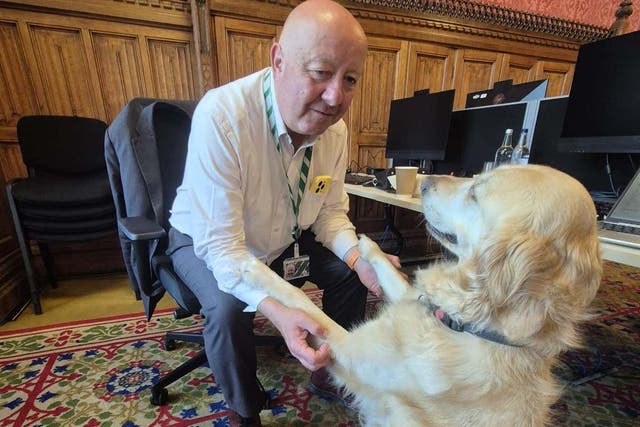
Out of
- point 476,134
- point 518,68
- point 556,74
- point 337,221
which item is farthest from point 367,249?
point 556,74

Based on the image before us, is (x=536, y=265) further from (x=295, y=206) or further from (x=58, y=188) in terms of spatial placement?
(x=58, y=188)

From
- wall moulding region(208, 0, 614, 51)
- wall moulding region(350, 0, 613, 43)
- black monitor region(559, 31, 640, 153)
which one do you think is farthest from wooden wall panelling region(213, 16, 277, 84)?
black monitor region(559, 31, 640, 153)

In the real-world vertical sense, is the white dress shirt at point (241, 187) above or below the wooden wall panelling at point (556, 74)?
below

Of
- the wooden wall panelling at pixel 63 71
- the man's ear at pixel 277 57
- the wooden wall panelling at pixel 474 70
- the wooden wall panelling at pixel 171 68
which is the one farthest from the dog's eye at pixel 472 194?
the wooden wall panelling at pixel 474 70

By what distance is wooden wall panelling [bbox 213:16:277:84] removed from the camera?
7.38 ft

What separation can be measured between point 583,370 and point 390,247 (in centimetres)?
174

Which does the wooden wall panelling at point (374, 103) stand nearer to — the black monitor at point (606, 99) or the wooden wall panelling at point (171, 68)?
the wooden wall panelling at point (171, 68)

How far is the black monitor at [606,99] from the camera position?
115 cm

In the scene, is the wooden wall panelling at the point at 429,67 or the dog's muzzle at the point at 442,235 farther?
the wooden wall panelling at the point at 429,67

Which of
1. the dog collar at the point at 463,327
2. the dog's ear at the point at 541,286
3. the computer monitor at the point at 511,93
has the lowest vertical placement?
the dog collar at the point at 463,327

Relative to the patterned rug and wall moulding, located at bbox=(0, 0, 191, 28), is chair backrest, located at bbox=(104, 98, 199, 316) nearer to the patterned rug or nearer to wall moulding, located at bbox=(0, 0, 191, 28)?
the patterned rug

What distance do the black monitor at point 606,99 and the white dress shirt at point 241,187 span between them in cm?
108

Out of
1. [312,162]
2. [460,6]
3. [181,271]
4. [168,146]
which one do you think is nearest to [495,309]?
[312,162]

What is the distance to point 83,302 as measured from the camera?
1971 millimetres
